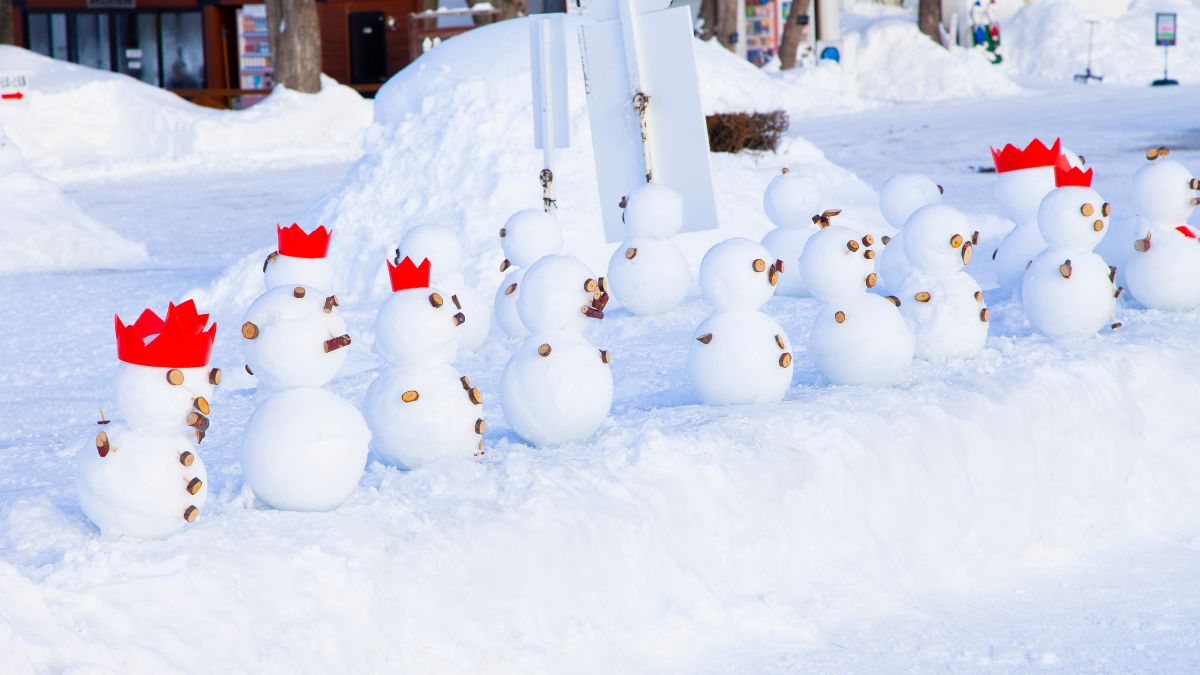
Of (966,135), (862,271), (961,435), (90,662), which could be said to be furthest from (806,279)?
(966,135)

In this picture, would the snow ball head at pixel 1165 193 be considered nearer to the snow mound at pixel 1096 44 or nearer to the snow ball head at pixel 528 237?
the snow ball head at pixel 528 237

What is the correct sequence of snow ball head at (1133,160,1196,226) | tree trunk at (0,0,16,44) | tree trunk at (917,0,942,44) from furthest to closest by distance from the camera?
1. tree trunk at (917,0,942,44)
2. tree trunk at (0,0,16,44)
3. snow ball head at (1133,160,1196,226)

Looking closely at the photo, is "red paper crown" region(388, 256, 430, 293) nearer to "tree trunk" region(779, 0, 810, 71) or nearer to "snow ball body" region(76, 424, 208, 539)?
"snow ball body" region(76, 424, 208, 539)

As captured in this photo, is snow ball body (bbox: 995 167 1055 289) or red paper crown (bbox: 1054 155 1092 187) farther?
snow ball body (bbox: 995 167 1055 289)

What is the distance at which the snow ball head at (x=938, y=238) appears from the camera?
4.49m

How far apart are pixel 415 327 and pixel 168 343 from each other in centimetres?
75

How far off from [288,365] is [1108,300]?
115 inches

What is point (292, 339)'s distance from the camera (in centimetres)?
308

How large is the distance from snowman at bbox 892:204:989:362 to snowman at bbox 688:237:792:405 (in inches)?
26.3

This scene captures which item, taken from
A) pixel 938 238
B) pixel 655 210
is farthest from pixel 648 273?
pixel 938 238

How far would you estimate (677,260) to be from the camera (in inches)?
245

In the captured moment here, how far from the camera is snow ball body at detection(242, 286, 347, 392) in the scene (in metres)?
3.08

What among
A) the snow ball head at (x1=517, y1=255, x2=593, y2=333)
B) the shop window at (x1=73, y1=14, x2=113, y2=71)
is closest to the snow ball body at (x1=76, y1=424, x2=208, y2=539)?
the snow ball head at (x1=517, y1=255, x2=593, y2=333)

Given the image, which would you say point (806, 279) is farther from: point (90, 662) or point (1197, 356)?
point (90, 662)
